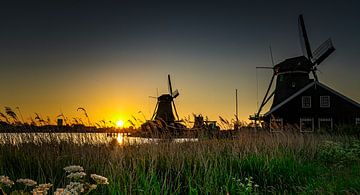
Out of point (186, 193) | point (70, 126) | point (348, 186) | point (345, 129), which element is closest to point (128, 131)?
point (70, 126)

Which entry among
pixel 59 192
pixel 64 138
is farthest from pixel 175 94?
pixel 59 192

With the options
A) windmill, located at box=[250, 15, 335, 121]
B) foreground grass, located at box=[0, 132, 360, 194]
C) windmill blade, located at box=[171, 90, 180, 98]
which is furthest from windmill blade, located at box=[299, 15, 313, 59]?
foreground grass, located at box=[0, 132, 360, 194]

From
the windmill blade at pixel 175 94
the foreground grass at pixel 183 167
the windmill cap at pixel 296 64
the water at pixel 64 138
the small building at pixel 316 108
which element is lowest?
the foreground grass at pixel 183 167

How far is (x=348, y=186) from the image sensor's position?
7.42 meters

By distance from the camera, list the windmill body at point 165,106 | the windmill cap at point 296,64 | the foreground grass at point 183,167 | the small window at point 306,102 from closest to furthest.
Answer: the foreground grass at point 183,167
the small window at point 306,102
the windmill cap at point 296,64
the windmill body at point 165,106

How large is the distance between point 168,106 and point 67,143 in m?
46.1

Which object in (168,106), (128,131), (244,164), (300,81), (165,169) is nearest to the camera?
(165,169)

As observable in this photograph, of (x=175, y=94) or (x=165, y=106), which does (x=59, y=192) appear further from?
(x=175, y=94)

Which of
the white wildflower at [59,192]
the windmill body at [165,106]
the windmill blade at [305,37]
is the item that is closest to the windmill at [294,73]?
the windmill blade at [305,37]

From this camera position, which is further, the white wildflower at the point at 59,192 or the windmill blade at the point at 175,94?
the windmill blade at the point at 175,94

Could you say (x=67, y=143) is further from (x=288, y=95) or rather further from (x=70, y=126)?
(x=288, y=95)

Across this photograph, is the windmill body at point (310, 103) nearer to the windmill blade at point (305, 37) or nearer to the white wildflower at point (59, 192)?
the windmill blade at point (305, 37)

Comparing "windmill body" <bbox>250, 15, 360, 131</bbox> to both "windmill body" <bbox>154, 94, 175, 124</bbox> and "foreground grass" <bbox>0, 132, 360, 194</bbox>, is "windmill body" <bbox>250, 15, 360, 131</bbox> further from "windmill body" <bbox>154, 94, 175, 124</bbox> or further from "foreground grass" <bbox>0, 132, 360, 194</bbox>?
"foreground grass" <bbox>0, 132, 360, 194</bbox>

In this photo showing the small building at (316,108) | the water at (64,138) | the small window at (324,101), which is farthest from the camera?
the small window at (324,101)
